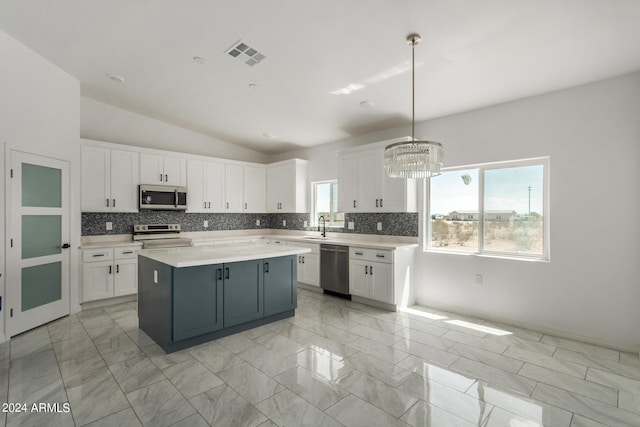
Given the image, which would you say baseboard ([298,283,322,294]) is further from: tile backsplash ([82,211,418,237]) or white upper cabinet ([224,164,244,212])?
white upper cabinet ([224,164,244,212])

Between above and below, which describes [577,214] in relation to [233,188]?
below

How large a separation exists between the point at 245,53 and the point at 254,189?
3.58 meters

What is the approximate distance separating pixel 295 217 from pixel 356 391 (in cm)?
450

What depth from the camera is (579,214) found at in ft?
10.9

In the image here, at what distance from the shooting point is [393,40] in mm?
2830

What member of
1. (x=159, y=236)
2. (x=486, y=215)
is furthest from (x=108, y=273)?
(x=486, y=215)

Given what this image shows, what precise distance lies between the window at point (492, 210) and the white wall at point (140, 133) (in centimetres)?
430

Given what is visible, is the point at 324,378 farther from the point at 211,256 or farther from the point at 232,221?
the point at 232,221

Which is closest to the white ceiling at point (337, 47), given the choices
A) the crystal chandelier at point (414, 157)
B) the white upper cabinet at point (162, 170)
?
the crystal chandelier at point (414, 157)

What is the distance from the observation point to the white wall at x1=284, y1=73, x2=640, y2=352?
10.1 ft

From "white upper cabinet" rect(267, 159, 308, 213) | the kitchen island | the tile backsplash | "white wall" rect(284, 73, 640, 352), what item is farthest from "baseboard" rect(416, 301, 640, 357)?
"white upper cabinet" rect(267, 159, 308, 213)

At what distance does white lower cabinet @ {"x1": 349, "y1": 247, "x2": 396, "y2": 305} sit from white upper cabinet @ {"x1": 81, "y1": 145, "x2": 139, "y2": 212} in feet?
11.9

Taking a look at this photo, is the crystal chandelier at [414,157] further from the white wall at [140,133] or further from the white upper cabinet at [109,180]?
the white wall at [140,133]

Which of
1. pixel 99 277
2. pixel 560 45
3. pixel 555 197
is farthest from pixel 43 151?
pixel 555 197
